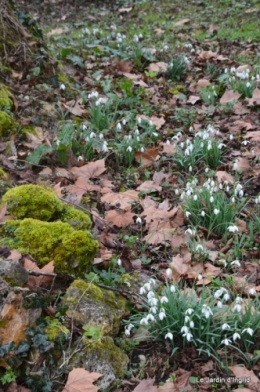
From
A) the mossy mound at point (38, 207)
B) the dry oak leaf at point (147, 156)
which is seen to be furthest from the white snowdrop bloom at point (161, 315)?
the dry oak leaf at point (147, 156)

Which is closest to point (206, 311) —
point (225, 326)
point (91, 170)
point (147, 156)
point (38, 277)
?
point (225, 326)

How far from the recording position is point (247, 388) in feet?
8.55

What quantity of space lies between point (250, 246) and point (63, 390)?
6.03 ft

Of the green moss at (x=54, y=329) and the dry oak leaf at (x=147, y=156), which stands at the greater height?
the green moss at (x=54, y=329)

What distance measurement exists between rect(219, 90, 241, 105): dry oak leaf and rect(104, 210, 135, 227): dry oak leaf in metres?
2.53

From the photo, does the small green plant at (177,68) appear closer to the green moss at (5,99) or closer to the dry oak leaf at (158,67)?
the dry oak leaf at (158,67)

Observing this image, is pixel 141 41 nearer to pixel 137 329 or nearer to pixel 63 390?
pixel 137 329

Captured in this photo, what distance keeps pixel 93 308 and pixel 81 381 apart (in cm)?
48

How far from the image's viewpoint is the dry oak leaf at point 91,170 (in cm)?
461

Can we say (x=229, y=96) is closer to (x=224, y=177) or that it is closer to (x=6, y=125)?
(x=224, y=177)

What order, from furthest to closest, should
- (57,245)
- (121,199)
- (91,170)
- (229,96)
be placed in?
(229,96) → (91,170) → (121,199) → (57,245)

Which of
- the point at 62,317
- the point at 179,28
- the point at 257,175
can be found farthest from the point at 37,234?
the point at 179,28

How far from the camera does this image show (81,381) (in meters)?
2.51

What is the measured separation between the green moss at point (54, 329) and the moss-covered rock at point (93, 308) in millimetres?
97
